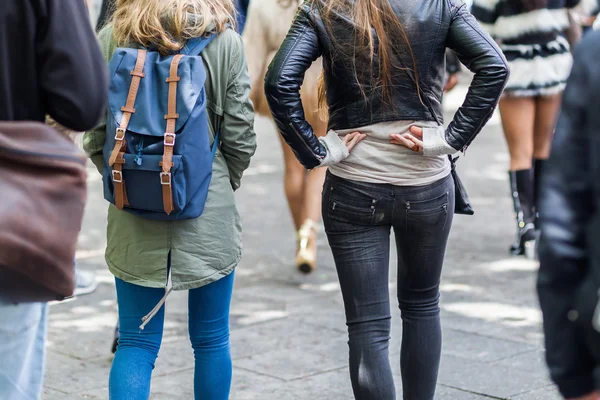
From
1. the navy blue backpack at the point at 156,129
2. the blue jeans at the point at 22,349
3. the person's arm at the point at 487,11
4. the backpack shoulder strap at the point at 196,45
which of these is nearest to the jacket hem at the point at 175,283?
the navy blue backpack at the point at 156,129

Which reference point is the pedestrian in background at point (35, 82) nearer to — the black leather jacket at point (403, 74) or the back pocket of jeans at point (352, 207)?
the black leather jacket at point (403, 74)

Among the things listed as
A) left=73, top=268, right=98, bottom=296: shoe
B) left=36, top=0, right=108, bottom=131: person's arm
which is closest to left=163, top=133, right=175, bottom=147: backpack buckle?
left=36, top=0, right=108, bottom=131: person's arm

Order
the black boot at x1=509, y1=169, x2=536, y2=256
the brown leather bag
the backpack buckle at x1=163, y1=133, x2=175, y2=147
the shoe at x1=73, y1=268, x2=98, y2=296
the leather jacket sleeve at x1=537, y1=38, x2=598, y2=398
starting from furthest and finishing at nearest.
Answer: the black boot at x1=509, y1=169, x2=536, y2=256, the shoe at x1=73, y1=268, x2=98, y2=296, the backpack buckle at x1=163, y1=133, x2=175, y2=147, the brown leather bag, the leather jacket sleeve at x1=537, y1=38, x2=598, y2=398

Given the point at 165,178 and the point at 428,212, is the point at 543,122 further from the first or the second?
the point at 165,178

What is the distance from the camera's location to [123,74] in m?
3.62

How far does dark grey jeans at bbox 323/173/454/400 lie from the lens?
3.69 m

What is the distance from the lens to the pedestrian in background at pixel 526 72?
7121 millimetres

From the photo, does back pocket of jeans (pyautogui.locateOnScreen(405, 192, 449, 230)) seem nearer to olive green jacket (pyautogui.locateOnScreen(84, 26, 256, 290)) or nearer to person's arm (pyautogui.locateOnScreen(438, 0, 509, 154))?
person's arm (pyautogui.locateOnScreen(438, 0, 509, 154))

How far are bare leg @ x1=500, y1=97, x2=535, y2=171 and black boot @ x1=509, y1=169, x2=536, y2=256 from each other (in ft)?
0.24

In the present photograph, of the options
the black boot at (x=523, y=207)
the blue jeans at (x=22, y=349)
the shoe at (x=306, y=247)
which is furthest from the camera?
the black boot at (x=523, y=207)

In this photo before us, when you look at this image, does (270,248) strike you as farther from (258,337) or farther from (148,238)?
(148,238)

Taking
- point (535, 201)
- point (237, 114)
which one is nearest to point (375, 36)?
point (237, 114)

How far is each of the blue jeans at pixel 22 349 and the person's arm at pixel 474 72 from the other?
1.61 m

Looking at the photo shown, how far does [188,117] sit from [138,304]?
73cm
